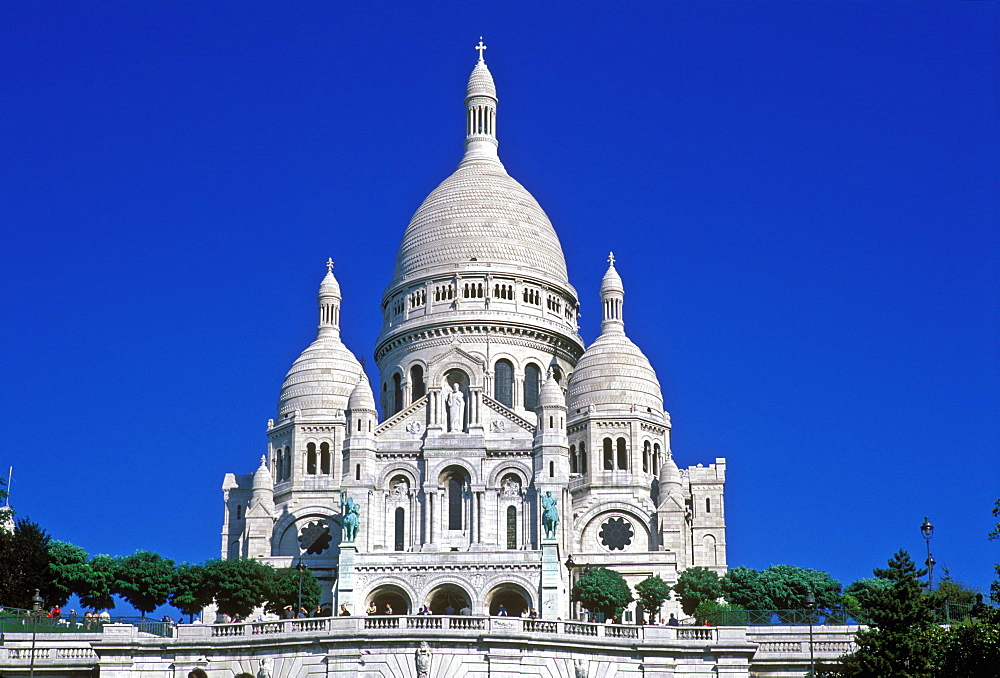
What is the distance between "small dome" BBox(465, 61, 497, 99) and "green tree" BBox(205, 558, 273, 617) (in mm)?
50117

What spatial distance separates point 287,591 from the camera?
89.3 metres

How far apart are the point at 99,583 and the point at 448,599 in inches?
724

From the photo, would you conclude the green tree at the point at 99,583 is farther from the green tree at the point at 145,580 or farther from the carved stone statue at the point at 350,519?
the carved stone statue at the point at 350,519

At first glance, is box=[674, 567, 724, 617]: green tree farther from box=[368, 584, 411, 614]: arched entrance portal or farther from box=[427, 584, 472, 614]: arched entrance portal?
box=[368, 584, 411, 614]: arched entrance portal

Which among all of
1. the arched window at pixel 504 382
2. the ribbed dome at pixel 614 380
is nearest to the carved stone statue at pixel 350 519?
the arched window at pixel 504 382

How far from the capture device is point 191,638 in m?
53.8

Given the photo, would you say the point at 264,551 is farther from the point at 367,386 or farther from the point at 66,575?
the point at 66,575

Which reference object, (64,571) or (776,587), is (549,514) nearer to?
(776,587)

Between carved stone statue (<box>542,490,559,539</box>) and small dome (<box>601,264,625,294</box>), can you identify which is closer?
carved stone statue (<box>542,490,559,539</box>)

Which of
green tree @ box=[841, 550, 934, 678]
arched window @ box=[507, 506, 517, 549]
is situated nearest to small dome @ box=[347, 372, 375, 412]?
arched window @ box=[507, 506, 517, 549]

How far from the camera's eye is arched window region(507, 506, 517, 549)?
99688 mm

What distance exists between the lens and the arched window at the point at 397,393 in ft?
376

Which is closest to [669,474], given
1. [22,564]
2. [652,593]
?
[652,593]

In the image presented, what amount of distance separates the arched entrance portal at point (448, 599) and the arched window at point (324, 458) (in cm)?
1927
